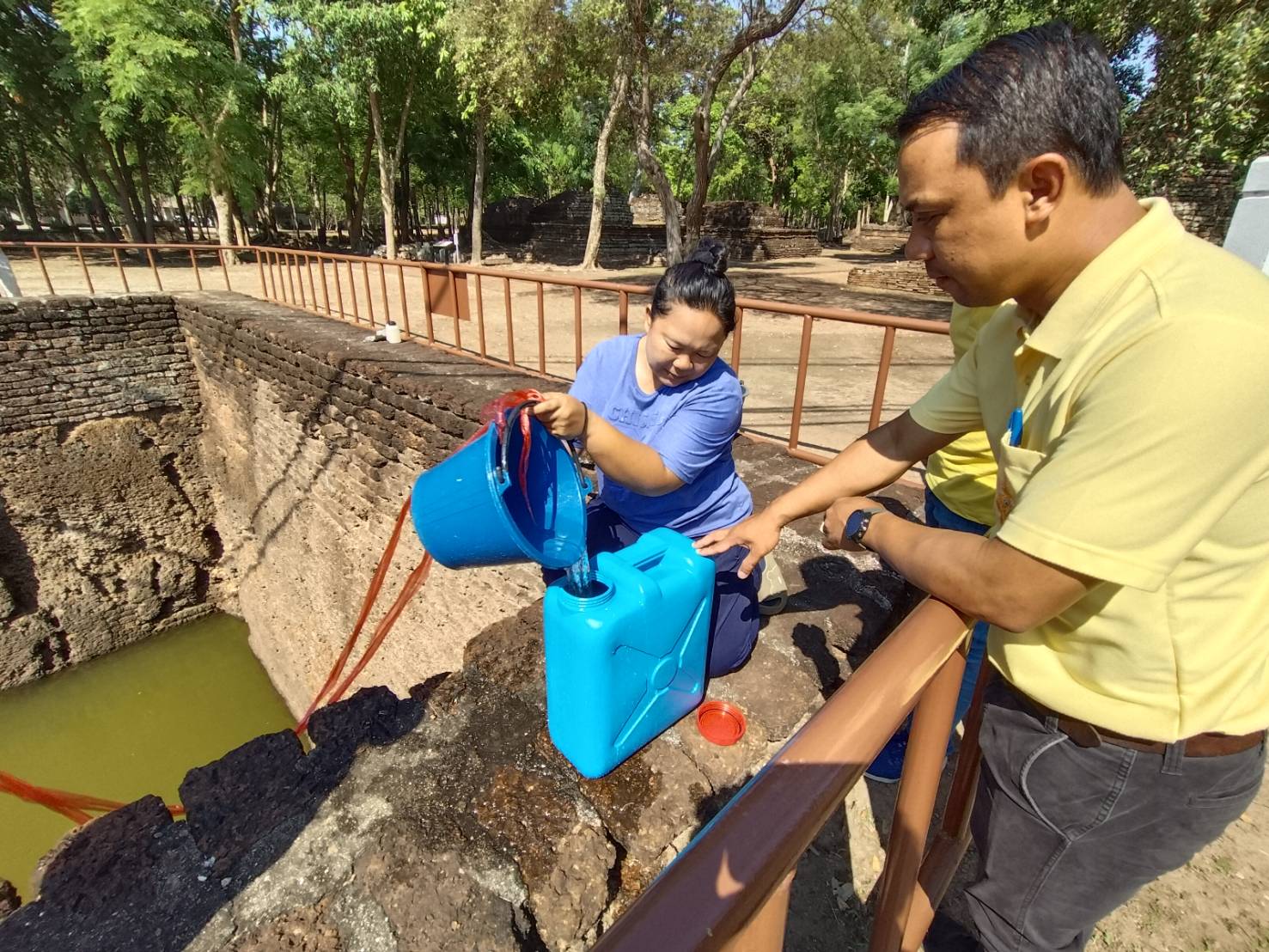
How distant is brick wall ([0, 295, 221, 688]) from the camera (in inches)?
297

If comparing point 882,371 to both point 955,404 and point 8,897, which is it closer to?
point 955,404

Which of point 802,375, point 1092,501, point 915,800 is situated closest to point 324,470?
point 802,375

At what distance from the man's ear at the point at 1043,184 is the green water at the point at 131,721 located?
811 cm

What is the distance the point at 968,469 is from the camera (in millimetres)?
1827

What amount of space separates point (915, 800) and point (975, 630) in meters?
0.89

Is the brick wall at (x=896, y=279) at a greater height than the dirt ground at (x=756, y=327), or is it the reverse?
the brick wall at (x=896, y=279)

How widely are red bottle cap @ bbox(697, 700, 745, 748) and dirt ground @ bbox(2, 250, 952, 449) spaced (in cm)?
289

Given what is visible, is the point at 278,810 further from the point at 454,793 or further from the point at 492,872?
the point at 492,872

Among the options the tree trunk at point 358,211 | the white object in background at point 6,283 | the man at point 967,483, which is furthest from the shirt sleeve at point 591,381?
the tree trunk at point 358,211

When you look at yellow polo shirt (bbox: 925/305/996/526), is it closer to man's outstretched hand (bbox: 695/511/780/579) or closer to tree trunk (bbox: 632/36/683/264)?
man's outstretched hand (bbox: 695/511/780/579)

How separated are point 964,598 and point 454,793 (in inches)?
54.1

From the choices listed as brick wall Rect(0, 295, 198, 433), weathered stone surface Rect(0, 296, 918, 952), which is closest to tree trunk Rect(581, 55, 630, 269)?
brick wall Rect(0, 295, 198, 433)

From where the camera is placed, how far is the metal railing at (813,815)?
0.51 meters

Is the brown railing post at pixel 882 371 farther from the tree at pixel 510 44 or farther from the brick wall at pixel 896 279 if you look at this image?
the brick wall at pixel 896 279
